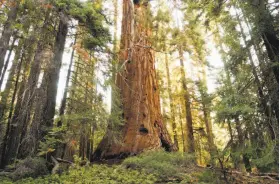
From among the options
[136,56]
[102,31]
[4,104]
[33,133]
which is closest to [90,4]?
[102,31]

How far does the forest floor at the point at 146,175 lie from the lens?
4.23m

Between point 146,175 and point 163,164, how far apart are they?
1.60 ft

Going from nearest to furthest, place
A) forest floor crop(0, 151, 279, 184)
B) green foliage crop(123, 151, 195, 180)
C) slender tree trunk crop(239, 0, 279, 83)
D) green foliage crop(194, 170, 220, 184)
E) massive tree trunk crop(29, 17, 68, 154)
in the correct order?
green foliage crop(194, 170, 220, 184), slender tree trunk crop(239, 0, 279, 83), forest floor crop(0, 151, 279, 184), green foliage crop(123, 151, 195, 180), massive tree trunk crop(29, 17, 68, 154)

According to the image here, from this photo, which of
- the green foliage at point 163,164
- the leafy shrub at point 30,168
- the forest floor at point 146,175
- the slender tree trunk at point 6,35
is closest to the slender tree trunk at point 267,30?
the forest floor at point 146,175

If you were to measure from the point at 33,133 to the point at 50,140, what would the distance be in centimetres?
82

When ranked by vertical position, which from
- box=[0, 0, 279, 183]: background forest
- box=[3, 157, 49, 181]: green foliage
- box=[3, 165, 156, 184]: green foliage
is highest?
box=[0, 0, 279, 183]: background forest

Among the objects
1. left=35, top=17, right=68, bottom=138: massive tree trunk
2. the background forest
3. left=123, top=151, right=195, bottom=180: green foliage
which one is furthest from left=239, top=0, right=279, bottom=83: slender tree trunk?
left=35, top=17, right=68, bottom=138: massive tree trunk

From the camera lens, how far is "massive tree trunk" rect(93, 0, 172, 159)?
6.84m

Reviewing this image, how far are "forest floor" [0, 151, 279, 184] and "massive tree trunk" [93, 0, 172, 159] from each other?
121 centimetres

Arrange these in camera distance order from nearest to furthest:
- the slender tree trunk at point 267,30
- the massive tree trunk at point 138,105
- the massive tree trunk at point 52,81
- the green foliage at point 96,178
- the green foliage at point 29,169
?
1. the slender tree trunk at point 267,30
2. the green foliage at point 96,178
3. the green foliage at point 29,169
4. the massive tree trunk at point 52,81
5. the massive tree trunk at point 138,105

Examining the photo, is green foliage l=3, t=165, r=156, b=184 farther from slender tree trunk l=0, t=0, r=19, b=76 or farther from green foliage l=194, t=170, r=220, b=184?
slender tree trunk l=0, t=0, r=19, b=76

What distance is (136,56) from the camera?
8.40m

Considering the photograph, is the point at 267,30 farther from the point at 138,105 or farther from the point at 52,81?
the point at 52,81

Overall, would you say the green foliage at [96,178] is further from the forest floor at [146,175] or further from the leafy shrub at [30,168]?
the leafy shrub at [30,168]
